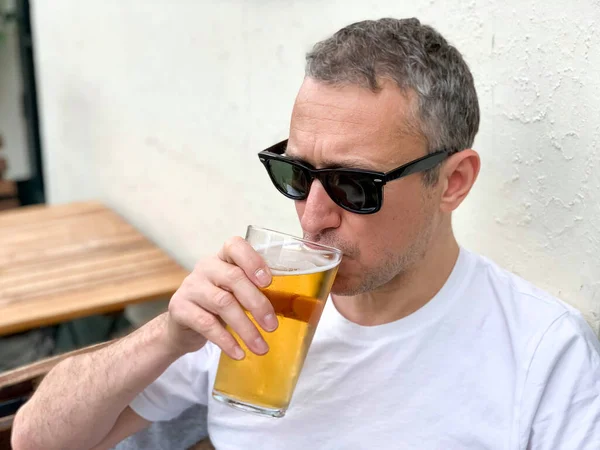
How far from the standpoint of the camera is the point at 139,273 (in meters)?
2.57

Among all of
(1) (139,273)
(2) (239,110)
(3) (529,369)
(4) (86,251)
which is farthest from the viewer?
(4) (86,251)

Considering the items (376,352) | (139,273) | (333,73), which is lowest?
(139,273)

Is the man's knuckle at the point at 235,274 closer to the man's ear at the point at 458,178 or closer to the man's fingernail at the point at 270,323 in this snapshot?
the man's fingernail at the point at 270,323

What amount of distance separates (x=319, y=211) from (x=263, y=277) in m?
0.22

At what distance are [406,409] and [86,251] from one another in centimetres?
186

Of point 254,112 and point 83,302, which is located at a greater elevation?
point 254,112

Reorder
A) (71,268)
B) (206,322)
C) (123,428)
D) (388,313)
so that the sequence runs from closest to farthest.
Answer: (206,322)
(388,313)
(123,428)
(71,268)

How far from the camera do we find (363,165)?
1.19 meters

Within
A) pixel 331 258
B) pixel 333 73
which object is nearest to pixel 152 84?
pixel 333 73

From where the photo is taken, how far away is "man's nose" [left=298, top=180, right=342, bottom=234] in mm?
1219

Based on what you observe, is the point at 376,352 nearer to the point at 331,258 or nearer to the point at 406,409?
the point at 406,409

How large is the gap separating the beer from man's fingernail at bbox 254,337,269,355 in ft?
0.06

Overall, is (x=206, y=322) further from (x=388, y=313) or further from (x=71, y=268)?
(x=71, y=268)

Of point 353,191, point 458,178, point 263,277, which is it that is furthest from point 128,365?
point 458,178
